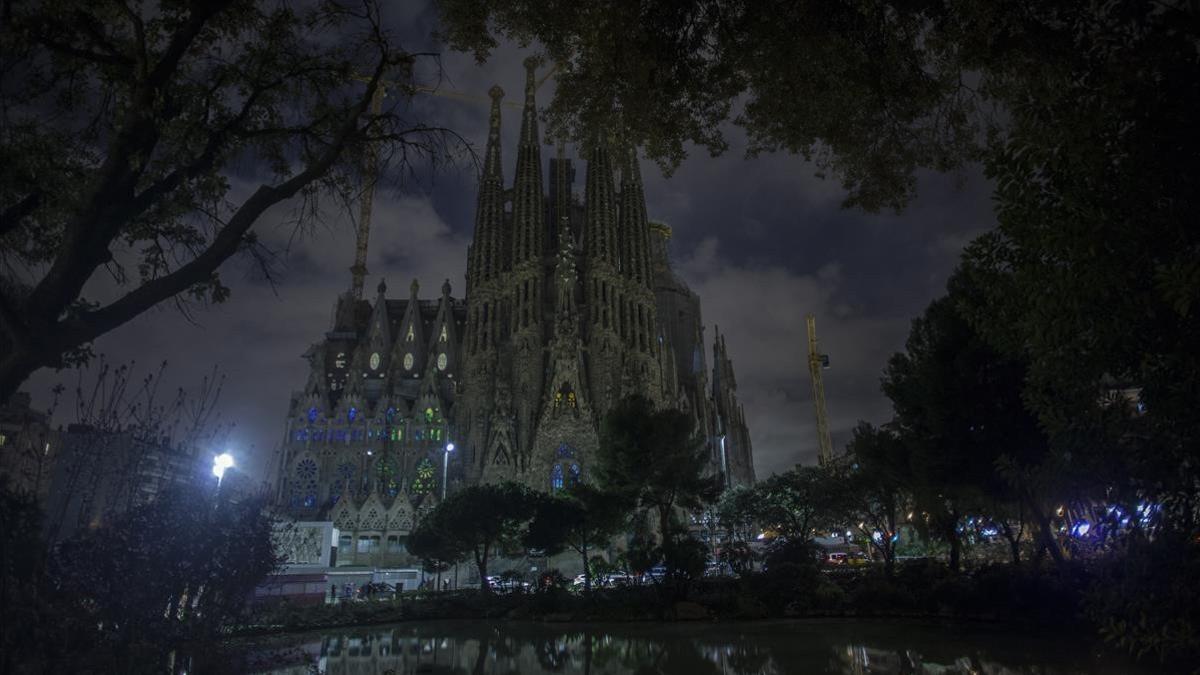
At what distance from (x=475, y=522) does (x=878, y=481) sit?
18.2 m

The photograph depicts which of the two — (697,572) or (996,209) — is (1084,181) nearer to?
(996,209)

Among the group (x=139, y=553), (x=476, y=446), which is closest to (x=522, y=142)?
(x=476, y=446)

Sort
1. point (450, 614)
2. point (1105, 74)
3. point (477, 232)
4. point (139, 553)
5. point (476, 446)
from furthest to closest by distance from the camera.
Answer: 1. point (477, 232)
2. point (476, 446)
3. point (450, 614)
4. point (139, 553)
5. point (1105, 74)

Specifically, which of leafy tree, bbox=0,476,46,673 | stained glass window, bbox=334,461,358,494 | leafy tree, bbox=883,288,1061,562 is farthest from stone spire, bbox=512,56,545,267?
leafy tree, bbox=0,476,46,673

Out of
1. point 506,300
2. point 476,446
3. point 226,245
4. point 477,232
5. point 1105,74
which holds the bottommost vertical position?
point 226,245

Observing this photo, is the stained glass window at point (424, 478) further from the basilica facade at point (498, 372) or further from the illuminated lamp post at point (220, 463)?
the illuminated lamp post at point (220, 463)

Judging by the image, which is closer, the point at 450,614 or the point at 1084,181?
the point at 1084,181

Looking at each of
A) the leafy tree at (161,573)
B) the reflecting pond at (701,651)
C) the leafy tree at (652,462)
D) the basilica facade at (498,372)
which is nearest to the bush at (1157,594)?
the reflecting pond at (701,651)

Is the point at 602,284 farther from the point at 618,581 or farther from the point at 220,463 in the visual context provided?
the point at 220,463

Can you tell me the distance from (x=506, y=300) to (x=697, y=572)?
44.1 metres

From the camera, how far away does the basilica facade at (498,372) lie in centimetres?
5575

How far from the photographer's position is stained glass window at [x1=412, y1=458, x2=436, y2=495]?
61438 mm

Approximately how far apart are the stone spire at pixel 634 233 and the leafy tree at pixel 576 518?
36856mm

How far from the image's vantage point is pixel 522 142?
230 feet
